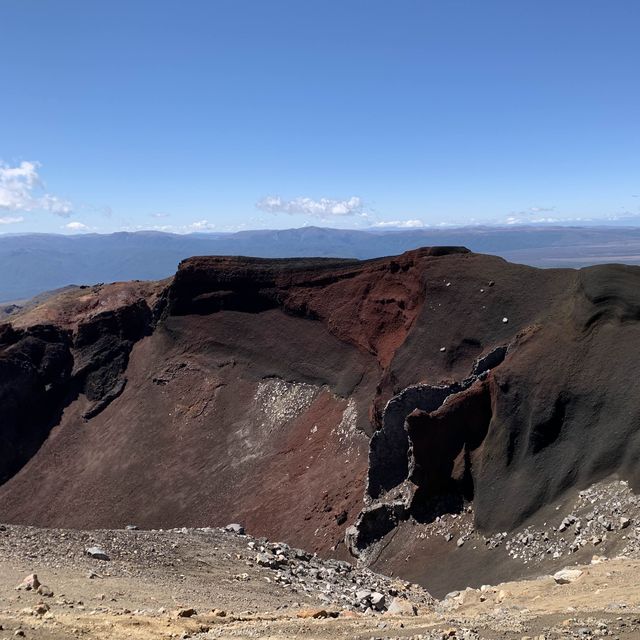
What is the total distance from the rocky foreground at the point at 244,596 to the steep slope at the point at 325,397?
5.55 metres

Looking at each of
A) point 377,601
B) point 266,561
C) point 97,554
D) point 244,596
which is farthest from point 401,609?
point 97,554

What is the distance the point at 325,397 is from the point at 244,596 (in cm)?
2113

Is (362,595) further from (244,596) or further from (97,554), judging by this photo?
(97,554)

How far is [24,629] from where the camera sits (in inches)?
400

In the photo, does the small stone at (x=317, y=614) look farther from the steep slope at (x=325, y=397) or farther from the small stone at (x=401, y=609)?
the steep slope at (x=325, y=397)

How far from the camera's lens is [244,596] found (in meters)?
16.0

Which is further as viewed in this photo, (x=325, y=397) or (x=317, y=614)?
(x=325, y=397)

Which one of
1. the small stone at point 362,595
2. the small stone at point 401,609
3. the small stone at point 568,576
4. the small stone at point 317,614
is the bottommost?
the small stone at point 362,595

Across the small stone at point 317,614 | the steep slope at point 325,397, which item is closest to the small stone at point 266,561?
the steep slope at point 325,397

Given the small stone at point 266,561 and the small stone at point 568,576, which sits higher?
the small stone at point 568,576

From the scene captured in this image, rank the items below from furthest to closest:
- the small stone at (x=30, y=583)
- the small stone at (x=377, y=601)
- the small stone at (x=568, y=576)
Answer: the small stone at (x=377, y=601) < the small stone at (x=568, y=576) < the small stone at (x=30, y=583)

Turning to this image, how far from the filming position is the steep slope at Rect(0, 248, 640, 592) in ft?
74.1

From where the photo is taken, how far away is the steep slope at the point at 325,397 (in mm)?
22578

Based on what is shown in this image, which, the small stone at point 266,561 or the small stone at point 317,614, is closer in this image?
the small stone at point 317,614
